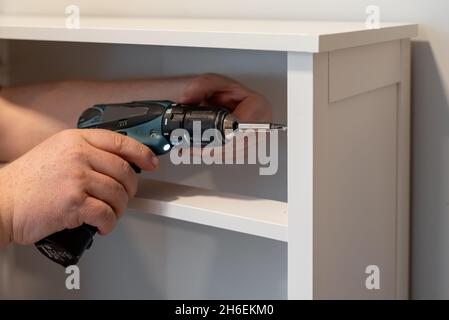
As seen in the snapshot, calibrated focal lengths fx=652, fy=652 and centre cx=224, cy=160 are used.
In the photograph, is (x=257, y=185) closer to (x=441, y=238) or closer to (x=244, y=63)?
(x=244, y=63)

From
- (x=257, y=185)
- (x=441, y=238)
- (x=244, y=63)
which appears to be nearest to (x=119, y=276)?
(x=257, y=185)

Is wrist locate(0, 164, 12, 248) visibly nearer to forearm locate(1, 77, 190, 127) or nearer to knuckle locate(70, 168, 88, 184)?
knuckle locate(70, 168, 88, 184)

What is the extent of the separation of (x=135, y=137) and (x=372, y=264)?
328mm

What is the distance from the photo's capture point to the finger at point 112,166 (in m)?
0.75

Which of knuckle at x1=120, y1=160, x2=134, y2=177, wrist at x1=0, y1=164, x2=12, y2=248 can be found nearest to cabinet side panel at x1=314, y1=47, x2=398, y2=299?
knuckle at x1=120, y1=160, x2=134, y2=177

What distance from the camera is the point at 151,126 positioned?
2.52ft

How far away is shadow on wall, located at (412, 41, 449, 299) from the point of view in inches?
32.5

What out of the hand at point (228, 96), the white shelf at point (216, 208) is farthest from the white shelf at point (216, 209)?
the hand at point (228, 96)

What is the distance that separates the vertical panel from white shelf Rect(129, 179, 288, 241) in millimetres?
22

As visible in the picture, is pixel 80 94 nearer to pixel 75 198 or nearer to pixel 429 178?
pixel 75 198

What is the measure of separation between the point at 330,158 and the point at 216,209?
5.7 inches

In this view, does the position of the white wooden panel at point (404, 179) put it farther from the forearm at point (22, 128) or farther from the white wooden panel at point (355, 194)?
the forearm at point (22, 128)

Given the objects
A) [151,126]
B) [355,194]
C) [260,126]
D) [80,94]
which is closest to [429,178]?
[355,194]

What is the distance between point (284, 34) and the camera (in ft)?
2.07
